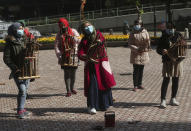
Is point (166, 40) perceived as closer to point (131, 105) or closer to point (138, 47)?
point (131, 105)

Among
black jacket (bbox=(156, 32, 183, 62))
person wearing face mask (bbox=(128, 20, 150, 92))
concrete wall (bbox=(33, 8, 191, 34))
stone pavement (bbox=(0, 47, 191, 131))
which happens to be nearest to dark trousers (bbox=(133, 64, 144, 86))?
person wearing face mask (bbox=(128, 20, 150, 92))

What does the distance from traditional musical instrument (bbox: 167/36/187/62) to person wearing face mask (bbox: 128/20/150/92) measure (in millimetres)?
2310

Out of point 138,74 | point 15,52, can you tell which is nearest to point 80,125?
point 15,52

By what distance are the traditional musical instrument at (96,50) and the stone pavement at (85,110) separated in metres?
1.15

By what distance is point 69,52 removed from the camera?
982cm

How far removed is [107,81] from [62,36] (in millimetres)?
2239

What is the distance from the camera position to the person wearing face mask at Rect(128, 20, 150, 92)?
10633mm

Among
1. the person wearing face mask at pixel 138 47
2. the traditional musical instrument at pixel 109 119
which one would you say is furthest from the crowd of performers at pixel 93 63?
the person wearing face mask at pixel 138 47

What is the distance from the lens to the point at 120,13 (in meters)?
40.0

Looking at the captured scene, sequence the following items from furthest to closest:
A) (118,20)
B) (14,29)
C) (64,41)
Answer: (118,20) < (64,41) < (14,29)

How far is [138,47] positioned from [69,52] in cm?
202

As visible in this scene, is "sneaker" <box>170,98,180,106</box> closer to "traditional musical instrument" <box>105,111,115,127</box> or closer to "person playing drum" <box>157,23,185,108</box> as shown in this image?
"person playing drum" <box>157,23,185,108</box>

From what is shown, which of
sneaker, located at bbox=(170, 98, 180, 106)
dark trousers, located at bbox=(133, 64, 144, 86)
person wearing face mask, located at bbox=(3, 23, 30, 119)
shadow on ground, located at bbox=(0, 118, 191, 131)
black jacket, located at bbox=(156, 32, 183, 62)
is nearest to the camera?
shadow on ground, located at bbox=(0, 118, 191, 131)

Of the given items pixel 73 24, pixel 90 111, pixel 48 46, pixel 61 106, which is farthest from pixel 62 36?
pixel 73 24
